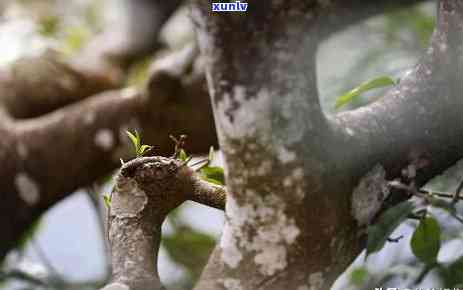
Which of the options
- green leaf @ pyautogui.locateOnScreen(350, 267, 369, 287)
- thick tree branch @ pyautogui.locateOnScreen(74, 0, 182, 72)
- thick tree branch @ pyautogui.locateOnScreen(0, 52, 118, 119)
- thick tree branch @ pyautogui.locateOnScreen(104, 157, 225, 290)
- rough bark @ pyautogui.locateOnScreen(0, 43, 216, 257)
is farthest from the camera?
thick tree branch @ pyautogui.locateOnScreen(74, 0, 182, 72)

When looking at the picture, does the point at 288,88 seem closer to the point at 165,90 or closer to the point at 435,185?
the point at 435,185

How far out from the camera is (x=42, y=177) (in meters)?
1.23

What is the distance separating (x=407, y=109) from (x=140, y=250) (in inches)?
8.1

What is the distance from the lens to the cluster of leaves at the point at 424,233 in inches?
18.9

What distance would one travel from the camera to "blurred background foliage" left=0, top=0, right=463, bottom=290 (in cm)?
92

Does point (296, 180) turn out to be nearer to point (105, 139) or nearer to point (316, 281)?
point (316, 281)

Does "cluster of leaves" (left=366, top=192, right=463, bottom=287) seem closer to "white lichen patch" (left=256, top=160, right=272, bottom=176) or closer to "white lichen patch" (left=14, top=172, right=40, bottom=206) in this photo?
"white lichen patch" (left=256, top=160, right=272, bottom=176)

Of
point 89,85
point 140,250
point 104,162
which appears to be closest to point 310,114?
point 140,250

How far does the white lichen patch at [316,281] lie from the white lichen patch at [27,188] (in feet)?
2.71

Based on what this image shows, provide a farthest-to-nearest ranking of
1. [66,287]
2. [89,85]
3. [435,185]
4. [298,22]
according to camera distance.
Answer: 1. [89,85]
2. [66,287]
3. [435,185]
4. [298,22]

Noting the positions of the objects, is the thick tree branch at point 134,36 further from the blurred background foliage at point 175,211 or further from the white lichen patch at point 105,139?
the white lichen patch at point 105,139

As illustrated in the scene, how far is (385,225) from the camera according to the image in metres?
0.48

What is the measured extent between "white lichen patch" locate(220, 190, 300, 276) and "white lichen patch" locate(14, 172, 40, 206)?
81 centimetres

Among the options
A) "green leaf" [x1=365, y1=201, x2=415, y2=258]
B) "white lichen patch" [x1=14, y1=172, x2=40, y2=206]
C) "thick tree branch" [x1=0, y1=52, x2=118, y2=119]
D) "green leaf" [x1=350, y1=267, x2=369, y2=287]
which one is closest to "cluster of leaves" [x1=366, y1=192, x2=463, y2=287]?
"green leaf" [x1=365, y1=201, x2=415, y2=258]
